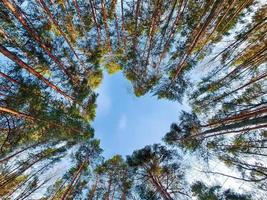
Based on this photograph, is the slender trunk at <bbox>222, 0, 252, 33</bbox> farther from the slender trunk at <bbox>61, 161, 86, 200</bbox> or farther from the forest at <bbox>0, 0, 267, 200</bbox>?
the slender trunk at <bbox>61, 161, 86, 200</bbox>

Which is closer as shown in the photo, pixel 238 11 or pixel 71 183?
pixel 238 11

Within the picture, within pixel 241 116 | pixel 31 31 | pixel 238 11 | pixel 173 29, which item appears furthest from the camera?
pixel 173 29

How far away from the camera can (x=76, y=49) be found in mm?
17109

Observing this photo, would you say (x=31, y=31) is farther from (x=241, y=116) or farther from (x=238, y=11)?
(x=241, y=116)

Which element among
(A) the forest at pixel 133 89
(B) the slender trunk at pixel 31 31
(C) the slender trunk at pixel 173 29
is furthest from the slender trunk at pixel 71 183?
(C) the slender trunk at pixel 173 29

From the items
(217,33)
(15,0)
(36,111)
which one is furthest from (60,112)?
(217,33)

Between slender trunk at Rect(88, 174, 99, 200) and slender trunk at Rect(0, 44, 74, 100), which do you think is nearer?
slender trunk at Rect(0, 44, 74, 100)

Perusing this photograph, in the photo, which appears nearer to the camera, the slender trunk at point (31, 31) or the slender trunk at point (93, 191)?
the slender trunk at point (31, 31)

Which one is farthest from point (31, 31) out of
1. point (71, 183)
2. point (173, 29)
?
point (71, 183)

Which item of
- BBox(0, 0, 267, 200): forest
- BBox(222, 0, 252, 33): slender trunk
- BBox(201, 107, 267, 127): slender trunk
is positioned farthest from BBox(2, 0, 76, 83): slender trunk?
A: BBox(201, 107, 267, 127): slender trunk

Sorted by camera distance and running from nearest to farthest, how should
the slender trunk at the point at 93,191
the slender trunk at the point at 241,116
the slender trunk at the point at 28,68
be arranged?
the slender trunk at the point at 28,68 < the slender trunk at the point at 241,116 < the slender trunk at the point at 93,191

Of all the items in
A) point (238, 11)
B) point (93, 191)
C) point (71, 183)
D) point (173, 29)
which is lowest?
point (71, 183)

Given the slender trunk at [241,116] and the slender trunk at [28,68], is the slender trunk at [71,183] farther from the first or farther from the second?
the slender trunk at [241,116]

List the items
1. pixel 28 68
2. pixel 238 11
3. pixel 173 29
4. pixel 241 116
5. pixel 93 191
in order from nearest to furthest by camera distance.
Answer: pixel 28 68
pixel 241 116
pixel 238 11
pixel 173 29
pixel 93 191
